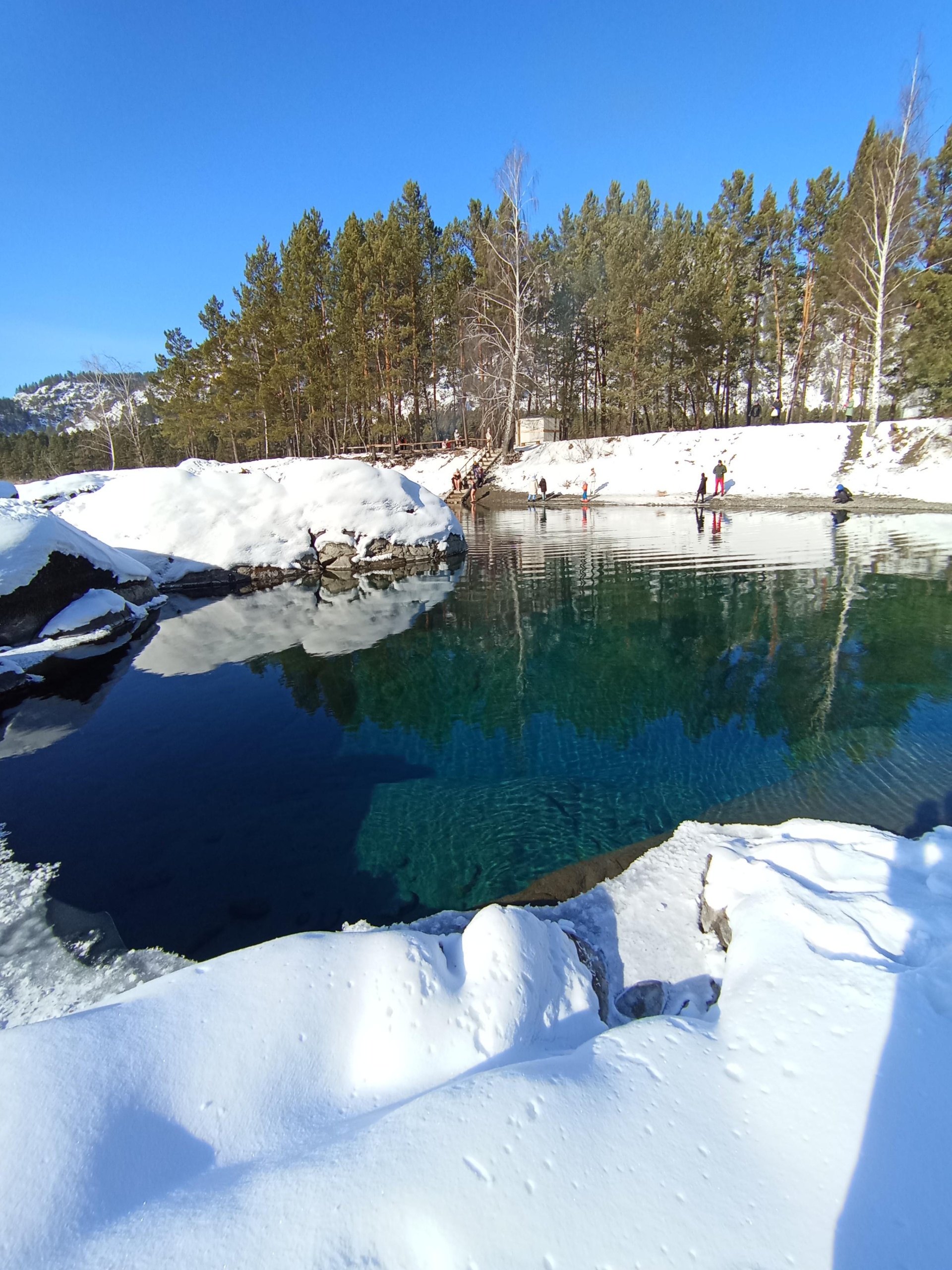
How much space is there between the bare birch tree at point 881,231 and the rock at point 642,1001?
104ft

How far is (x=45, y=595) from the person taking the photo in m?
10.7

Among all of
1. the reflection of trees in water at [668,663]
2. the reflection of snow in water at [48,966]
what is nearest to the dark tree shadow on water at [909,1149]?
the reflection of snow in water at [48,966]

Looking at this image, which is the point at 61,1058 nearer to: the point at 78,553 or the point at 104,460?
the point at 78,553

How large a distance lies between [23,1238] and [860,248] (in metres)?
37.4

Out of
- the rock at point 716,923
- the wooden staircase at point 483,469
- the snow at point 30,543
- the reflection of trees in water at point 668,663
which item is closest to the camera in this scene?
the rock at point 716,923

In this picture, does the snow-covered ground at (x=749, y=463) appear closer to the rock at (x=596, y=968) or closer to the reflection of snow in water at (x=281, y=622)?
the reflection of snow in water at (x=281, y=622)

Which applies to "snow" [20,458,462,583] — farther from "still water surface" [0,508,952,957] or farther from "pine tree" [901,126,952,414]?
"pine tree" [901,126,952,414]

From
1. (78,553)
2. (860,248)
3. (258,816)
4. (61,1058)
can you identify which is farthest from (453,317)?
(61,1058)

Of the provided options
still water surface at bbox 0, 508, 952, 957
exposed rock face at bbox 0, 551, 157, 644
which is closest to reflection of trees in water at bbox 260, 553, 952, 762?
still water surface at bbox 0, 508, 952, 957

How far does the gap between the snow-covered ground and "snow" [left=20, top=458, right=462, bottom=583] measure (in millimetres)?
17380

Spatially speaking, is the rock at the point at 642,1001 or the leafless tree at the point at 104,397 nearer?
the rock at the point at 642,1001

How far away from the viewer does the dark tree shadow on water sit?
1589 millimetres

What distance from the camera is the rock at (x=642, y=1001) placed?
310 cm

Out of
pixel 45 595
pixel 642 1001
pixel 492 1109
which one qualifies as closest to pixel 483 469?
pixel 45 595
